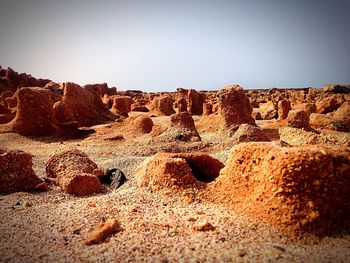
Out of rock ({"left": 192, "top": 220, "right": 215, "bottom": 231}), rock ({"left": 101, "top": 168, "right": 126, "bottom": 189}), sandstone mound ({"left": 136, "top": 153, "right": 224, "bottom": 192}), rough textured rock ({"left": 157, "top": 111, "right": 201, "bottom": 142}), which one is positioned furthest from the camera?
rough textured rock ({"left": 157, "top": 111, "right": 201, "bottom": 142})

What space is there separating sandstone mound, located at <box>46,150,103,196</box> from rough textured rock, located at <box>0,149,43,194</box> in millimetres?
452

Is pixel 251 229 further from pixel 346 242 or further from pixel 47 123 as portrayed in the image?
pixel 47 123

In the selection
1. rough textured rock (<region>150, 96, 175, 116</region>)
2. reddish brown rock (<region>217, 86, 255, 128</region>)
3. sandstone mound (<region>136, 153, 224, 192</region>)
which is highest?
reddish brown rock (<region>217, 86, 255, 128</region>)

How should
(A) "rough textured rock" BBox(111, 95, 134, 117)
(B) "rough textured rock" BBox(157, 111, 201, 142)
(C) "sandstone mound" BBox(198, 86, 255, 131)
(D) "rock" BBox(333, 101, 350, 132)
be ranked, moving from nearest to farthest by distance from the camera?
(B) "rough textured rock" BBox(157, 111, 201, 142) → (C) "sandstone mound" BBox(198, 86, 255, 131) → (D) "rock" BBox(333, 101, 350, 132) → (A) "rough textured rock" BBox(111, 95, 134, 117)

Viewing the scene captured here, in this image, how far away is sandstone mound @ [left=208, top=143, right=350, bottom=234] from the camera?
3193 mm

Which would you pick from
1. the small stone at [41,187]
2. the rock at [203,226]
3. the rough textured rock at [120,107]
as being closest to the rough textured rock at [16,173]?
the small stone at [41,187]

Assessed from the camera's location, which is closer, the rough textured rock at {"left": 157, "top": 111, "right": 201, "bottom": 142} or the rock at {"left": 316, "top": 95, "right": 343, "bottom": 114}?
the rough textured rock at {"left": 157, "top": 111, "right": 201, "bottom": 142}

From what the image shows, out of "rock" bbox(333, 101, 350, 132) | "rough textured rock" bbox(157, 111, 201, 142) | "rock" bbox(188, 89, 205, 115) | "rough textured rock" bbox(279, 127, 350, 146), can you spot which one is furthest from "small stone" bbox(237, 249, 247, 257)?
"rock" bbox(188, 89, 205, 115)

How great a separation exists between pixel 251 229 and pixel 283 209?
0.38 meters

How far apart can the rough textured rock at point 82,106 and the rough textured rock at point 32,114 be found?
8.37 ft

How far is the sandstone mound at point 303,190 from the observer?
3.19 metres

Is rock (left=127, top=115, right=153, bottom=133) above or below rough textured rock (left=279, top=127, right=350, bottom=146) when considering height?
below

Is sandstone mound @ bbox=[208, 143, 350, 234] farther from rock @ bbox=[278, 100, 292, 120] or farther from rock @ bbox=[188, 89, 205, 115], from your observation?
rock @ bbox=[188, 89, 205, 115]

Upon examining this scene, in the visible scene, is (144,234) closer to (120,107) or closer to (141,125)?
(141,125)
